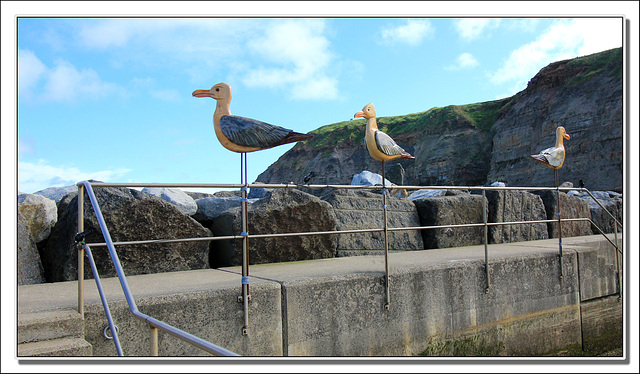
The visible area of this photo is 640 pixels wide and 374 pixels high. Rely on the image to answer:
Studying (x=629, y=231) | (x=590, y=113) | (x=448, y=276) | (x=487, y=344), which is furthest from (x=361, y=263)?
(x=590, y=113)

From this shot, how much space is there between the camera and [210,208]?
601cm

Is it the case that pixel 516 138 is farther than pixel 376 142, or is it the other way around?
pixel 516 138

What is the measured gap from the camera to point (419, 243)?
689cm

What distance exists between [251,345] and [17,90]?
272 cm

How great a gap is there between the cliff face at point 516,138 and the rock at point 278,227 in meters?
17.6

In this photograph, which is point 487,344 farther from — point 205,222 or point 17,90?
point 17,90

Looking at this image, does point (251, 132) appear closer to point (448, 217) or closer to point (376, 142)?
point (376, 142)

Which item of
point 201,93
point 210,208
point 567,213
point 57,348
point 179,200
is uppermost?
point 201,93

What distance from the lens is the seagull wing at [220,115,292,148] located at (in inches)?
139

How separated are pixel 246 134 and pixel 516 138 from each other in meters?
47.1

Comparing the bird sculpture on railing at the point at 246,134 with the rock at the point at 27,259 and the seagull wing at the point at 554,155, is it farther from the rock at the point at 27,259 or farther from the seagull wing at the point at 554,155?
the seagull wing at the point at 554,155

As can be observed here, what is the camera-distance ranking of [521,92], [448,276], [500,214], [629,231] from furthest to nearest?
[521,92] < [500,214] < [629,231] < [448,276]

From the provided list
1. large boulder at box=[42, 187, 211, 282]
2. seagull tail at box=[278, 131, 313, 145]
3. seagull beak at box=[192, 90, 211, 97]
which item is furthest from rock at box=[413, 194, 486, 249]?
seagull beak at box=[192, 90, 211, 97]

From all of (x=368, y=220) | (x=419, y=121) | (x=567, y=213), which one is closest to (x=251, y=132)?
(x=368, y=220)
